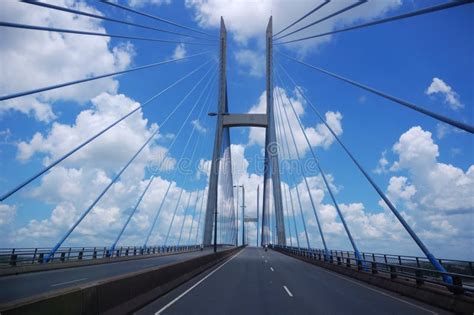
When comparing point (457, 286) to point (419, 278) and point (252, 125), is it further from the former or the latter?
point (252, 125)

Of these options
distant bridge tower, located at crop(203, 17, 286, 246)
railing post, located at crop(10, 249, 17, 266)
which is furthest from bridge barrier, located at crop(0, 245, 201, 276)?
distant bridge tower, located at crop(203, 17, 286, 246)

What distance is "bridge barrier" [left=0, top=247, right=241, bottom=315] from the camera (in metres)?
5.74

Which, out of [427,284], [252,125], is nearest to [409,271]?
[427,284]

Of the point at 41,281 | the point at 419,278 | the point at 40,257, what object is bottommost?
the point at 41,281

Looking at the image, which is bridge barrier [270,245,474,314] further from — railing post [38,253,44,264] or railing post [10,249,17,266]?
railing post [10,249,17,266]

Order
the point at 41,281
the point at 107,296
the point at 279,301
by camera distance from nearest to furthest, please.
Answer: the point at 107,296, the point at 279,301, the point at 41,281

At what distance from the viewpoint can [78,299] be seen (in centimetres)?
696

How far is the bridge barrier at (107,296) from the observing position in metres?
5.74

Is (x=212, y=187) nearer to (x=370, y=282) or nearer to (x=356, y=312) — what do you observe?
(x=370, y=282)

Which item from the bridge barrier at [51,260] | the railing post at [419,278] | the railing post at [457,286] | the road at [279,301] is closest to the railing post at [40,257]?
the bridge barrier at [51,260]

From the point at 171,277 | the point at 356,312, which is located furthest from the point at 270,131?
the point at 356,312

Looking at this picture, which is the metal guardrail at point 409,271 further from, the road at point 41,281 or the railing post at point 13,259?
the railing post at point 13,259

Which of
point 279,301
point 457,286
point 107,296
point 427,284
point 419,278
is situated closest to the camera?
point 107,296

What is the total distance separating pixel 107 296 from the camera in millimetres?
8406
